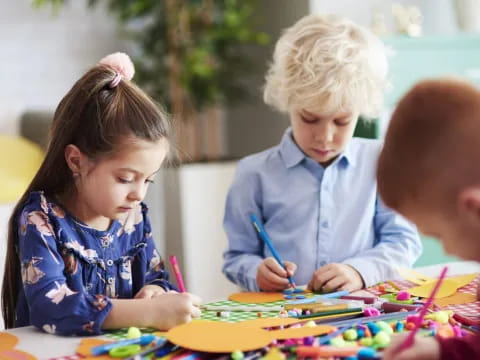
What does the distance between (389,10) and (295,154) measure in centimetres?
183

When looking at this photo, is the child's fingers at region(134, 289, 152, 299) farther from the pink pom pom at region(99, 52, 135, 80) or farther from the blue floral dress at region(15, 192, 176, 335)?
the pink pom pom at region(99, 52, 135, 80)

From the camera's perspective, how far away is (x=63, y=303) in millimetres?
1101

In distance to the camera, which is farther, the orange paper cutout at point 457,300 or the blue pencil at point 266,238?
the blue pencil at point 266,238

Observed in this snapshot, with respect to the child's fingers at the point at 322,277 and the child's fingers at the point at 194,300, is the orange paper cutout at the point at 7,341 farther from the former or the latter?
the child's fingers at the point at 322,277

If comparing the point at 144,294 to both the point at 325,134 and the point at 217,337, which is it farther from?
the point at 325,134

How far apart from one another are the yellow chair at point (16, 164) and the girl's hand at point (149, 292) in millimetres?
1676

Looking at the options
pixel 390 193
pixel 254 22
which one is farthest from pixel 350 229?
pixel 254 22

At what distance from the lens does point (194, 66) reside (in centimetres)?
318

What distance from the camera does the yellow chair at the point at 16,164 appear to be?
2.85 meters

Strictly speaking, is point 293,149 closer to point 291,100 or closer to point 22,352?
point 291,100

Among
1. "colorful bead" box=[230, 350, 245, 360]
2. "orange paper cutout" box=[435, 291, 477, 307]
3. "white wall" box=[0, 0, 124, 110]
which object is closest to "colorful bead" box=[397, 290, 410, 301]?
"orange paper cutout" box=[435, 291, 477, 307]

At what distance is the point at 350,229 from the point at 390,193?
28.7 inches

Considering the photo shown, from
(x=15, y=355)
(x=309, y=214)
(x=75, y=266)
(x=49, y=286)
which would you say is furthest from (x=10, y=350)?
(x=309, y=214)

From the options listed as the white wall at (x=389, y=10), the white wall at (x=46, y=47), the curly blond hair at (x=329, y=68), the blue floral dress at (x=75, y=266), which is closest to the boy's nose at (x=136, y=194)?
the blue floral dress at (x=75, y=266)
